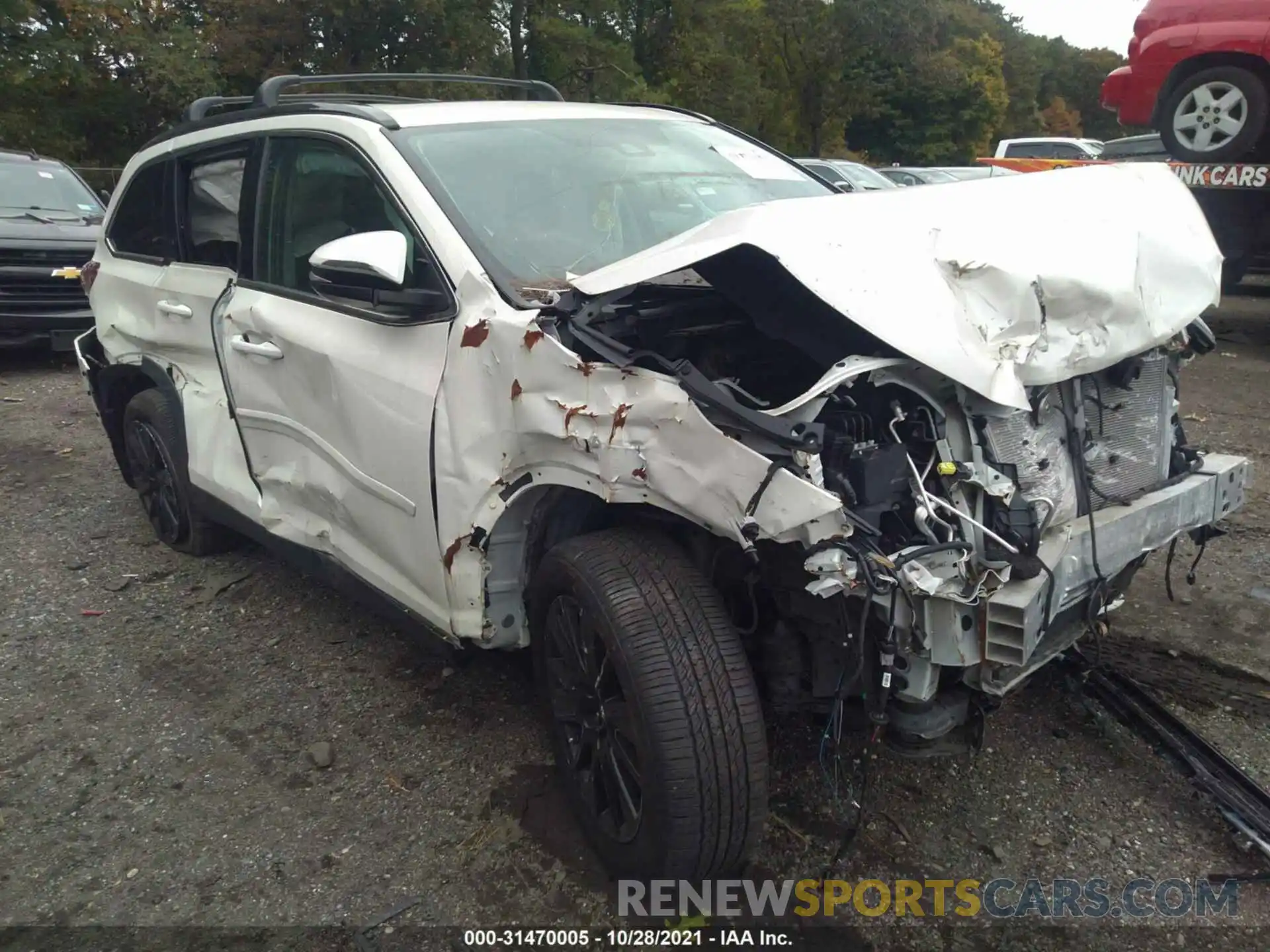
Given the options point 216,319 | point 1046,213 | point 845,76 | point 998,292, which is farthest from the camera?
point 845,76

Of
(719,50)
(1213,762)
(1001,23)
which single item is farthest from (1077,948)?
(1001,23)

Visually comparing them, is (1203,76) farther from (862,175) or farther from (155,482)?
(155,482)

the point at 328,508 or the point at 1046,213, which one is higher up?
the point at 1046,213

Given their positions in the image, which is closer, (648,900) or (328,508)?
(648,900)

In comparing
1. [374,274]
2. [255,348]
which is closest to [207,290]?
[255,348]

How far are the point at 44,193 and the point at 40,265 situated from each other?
130cm

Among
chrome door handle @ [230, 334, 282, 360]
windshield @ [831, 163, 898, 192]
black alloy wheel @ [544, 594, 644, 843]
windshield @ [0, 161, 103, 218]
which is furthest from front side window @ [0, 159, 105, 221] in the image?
black alloy wheel @ [544, 594, 644, 843]

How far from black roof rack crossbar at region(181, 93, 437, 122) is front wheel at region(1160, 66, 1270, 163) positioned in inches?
269

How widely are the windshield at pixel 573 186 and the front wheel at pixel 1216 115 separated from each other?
6156 millimetres

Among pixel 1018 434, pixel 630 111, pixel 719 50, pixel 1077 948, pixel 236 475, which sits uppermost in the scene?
pixel 719 50

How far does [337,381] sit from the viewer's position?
10.1ft

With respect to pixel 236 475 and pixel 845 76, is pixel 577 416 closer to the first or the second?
pixel 236 475

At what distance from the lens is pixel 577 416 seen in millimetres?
2385

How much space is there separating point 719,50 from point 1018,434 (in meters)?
29.9
